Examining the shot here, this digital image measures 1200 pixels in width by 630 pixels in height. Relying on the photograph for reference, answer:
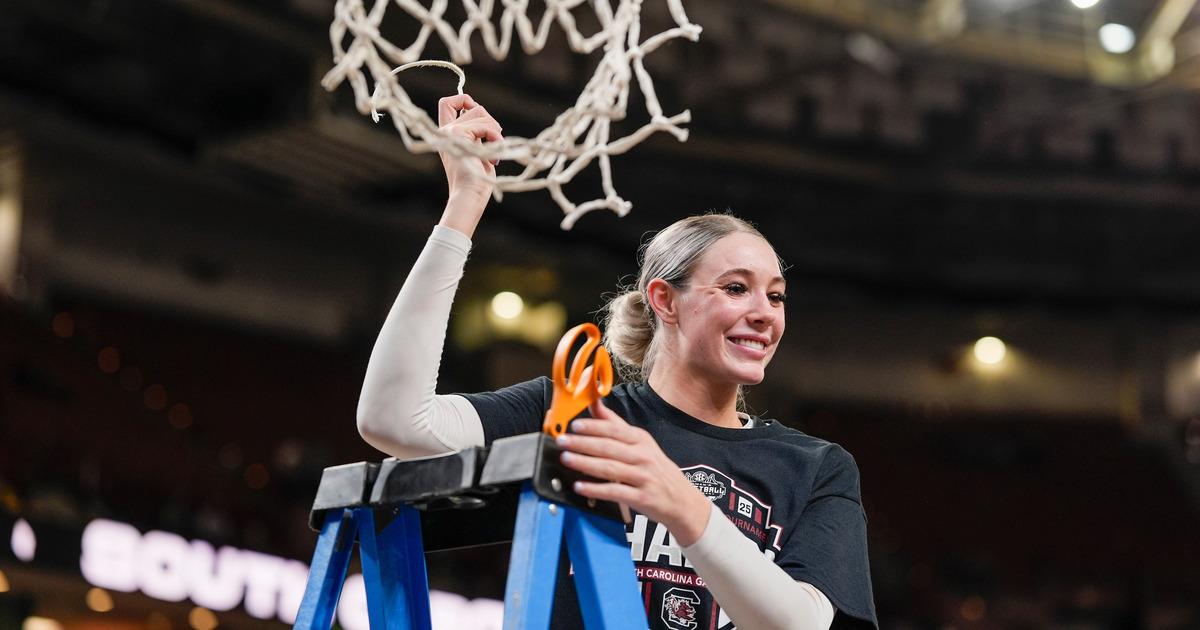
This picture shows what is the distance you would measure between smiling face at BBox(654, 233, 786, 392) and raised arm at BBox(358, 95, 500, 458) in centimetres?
42

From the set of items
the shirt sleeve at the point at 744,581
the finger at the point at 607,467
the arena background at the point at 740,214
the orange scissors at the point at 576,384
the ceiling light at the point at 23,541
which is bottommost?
the shirt sleeve at the point at 744,581

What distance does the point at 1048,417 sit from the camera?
11688 millimetres

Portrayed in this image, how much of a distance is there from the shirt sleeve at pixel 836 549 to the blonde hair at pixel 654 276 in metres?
0.39

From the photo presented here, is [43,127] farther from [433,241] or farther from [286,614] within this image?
[433,241]

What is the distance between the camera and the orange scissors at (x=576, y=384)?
1.26 meters

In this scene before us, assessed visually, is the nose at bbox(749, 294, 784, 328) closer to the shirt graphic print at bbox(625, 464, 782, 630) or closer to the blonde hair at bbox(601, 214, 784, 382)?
the blonde hair at bbox(601, 214, 784, 382)

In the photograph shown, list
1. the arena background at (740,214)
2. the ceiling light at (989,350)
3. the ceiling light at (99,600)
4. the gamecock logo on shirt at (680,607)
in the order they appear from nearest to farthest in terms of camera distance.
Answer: the gamecock logo on shirt at (680,607) < the ceiling light at (99,600) < the arena background at (740,214) < the ceiling light at (989,350)

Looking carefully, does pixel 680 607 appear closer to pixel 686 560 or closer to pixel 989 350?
pixel 686 560

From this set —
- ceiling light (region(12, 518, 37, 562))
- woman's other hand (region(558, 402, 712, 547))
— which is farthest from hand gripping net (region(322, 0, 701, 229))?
ceiling light (region(12, 518, 37, 562))

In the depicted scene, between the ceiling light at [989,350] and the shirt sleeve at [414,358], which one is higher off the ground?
the ceiling light at [989,350]

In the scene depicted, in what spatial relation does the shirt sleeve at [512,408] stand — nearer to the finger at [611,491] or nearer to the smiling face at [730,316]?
the smiling face at [730,316]

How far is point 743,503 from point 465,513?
1.32ft

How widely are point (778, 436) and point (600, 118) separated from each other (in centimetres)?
56

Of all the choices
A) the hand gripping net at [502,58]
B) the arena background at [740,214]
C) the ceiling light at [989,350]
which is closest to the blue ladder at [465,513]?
the hand gripping net at [502,58]
